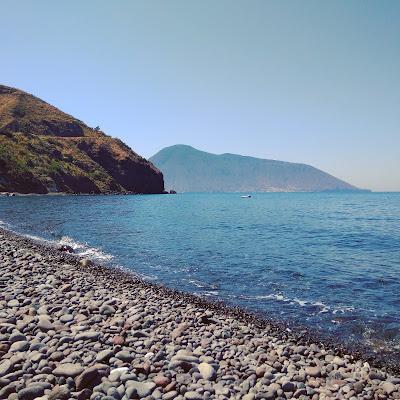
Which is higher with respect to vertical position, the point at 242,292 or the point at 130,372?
the point at 130,372

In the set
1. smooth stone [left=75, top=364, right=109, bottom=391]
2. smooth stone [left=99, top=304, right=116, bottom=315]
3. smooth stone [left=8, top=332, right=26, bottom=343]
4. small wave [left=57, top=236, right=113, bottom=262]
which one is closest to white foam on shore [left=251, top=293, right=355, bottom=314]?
smooth stone [left=99, top=304, right=116, bottom=315]

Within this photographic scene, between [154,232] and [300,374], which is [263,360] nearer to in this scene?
[300,374]

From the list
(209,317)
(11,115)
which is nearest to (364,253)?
(209,317)

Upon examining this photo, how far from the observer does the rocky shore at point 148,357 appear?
7.61 metres

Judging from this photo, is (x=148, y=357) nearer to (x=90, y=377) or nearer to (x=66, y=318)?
(x=90, y=377)

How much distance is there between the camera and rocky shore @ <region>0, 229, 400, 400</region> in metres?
7.61

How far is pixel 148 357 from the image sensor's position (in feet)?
29.8

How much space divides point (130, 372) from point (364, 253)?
29.0 meters

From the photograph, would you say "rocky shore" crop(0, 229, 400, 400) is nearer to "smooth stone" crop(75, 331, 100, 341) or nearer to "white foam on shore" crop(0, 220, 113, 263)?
"smooth stone" crop(75, 331, 100, 341)

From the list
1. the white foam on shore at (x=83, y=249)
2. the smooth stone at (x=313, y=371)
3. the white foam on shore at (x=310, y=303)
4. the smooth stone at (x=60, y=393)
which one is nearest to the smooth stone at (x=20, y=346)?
the smooth stone at (x=60, y=393)

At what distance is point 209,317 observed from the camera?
13.1 meters

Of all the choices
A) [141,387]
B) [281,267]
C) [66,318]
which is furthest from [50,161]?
[141,387]

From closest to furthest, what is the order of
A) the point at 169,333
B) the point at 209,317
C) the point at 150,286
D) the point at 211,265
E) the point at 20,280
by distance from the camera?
the point at 169,333, the point at 209,317, the point at 20,280, the point at 150,286, the point at 211,265

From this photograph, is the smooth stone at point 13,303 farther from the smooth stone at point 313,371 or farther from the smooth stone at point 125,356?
the smooth stone at point 313,371
